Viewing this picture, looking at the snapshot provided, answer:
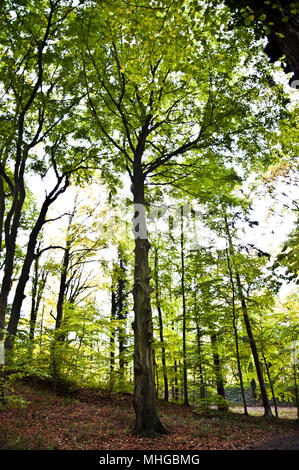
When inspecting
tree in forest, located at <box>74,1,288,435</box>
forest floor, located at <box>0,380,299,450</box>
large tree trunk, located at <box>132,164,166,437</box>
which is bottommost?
forest floor, located at <box>0,380,299,450</box>

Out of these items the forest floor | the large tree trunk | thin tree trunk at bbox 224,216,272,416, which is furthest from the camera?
thin tree trunk at bbox 224,216,272,416

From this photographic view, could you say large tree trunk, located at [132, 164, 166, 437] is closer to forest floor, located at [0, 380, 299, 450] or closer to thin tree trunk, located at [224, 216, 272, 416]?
forest floor, located at [0, 380, 299, 450]

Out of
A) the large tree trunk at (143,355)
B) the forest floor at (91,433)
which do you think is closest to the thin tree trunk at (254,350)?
the forest floor at (91,433)

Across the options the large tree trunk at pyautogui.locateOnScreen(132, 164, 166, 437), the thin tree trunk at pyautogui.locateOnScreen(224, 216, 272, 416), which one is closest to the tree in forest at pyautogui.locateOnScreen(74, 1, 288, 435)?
the large tree trunk at pyautogui.locateOnScreen(132, 164, 166, 437)

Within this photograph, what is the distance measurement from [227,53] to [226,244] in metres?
8.27

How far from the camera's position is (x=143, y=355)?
5.81 m

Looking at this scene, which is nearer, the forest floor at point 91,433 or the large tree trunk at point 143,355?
the forest floor at point 91,433

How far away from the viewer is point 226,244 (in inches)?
519

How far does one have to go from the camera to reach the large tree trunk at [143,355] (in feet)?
18.1

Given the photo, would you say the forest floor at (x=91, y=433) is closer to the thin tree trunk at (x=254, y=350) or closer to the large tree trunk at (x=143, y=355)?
the large tree trunk at (x=143, y=355)

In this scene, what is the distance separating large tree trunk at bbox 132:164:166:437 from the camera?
18.1 feet

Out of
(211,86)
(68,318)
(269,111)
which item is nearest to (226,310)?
(68,318)

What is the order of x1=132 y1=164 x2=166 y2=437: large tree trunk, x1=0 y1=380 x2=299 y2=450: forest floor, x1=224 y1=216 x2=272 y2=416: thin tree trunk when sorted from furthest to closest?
x1=224 y1=216 x2=272 y2=416: thin tree trunk, x1=132 y1=164 x2=166 y2=437: large tree trunk, x1=0 y1=380 x2=299 y2=450: forest floor

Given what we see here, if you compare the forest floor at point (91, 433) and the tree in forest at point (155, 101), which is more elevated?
the tree in forest at point (155, 101)
